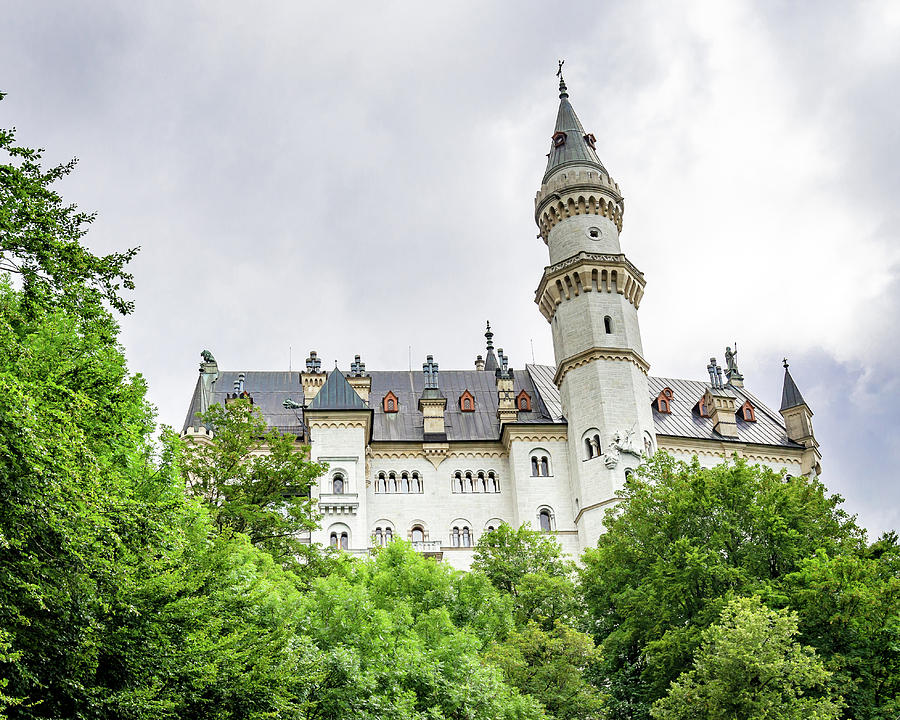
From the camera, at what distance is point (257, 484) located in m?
34.3

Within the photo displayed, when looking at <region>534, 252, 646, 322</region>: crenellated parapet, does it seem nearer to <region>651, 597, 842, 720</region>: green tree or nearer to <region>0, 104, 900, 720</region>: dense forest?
<region>0, 104, 900, 720</region>: dense forest

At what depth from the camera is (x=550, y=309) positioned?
65250 mm

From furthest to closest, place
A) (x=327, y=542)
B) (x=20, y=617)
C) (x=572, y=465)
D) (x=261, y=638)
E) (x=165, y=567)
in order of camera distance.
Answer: (x=572, y=465) < (x=327, y=542) < (x=261, y=638) < (x=165, y=567) < (x=20, y=617)

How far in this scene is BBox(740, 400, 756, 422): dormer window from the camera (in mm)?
69750

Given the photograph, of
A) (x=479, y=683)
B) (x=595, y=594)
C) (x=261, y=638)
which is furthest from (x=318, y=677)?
(x=595, y=594)

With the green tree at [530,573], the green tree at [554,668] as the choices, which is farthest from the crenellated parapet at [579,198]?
the green tree at [554,668]

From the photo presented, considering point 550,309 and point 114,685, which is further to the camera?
point 550,309

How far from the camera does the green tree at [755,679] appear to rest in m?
27.6

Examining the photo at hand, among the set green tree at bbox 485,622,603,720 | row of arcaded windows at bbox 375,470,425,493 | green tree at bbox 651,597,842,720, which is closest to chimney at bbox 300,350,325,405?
row of arcaded windows at bbox 375,470,425,493

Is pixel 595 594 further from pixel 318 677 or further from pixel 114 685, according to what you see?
pixel 114 685

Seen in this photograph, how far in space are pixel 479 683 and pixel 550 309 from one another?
4208 centimetres

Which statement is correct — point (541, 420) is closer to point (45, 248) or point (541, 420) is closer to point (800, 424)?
point (800, 424)

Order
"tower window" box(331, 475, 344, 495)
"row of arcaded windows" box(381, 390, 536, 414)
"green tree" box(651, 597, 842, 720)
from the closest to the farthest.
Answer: "green tree" box(651, 597, 842, 720) → "tower window" box(331, 475, 344, 495) → "row of arcaded windows" box(381, 390, 536, 414)

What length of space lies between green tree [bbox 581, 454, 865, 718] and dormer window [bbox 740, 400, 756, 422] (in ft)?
101
